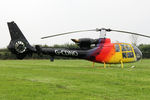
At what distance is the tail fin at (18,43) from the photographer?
27359 mm

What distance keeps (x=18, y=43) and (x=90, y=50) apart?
7195 mm

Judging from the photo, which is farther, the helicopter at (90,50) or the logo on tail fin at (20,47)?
the logo on tail fin at (20,47)

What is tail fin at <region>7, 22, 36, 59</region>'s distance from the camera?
27.4 metres

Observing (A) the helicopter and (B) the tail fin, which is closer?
(A) the helicopter

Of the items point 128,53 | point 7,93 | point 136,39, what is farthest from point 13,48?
point 136,39

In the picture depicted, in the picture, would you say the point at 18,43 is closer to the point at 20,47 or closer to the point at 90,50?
the point at 20,47

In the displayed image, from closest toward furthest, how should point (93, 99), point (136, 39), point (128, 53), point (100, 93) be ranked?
point (93, 99) → point (100, 93) → point (128, 53) → point (136, 39)

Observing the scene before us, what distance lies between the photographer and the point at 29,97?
31.2ft

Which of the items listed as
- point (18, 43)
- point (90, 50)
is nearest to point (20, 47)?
point (18, 43)

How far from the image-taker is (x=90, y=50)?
27500 mm

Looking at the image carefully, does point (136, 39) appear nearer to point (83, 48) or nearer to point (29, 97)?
point (83, 48)

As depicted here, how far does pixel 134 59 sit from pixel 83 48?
203 inches

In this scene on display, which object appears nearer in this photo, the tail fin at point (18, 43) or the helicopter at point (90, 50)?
the helicopter at point (90, 50)

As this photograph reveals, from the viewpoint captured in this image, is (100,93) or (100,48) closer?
(100,93)
